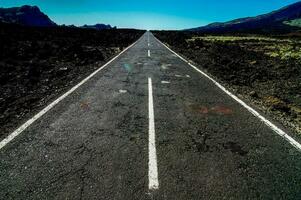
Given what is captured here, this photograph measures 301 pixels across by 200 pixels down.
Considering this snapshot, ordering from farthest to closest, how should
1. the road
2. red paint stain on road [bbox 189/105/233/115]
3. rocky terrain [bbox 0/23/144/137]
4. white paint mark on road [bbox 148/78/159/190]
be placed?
1. red paint stain on road [bbox 189/105/233/115]
2. rocky terrain [bbox 0/23/144/137]
3. white paint mark on road [bbox 148/78/159/190]
4. the road

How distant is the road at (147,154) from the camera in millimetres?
4285

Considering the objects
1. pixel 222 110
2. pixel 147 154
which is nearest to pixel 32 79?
pixel 222 110

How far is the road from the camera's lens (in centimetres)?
429

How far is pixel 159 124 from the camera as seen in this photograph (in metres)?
6.96

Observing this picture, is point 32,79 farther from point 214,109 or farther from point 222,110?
point 222,110

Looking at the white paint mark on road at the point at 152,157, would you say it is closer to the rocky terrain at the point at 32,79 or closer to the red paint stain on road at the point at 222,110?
the red paint stain on road at the point at 222,110

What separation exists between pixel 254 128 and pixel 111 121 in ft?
11.0

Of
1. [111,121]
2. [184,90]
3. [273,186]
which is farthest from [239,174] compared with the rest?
[184,90]

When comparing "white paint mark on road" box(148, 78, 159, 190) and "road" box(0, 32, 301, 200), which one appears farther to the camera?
"white paint mark on road" box(148, 78, 159, 190)

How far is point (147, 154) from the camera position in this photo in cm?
537

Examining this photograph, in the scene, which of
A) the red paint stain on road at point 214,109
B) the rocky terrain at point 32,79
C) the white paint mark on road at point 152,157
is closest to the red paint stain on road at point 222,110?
the red paint stain on road at point 214,109

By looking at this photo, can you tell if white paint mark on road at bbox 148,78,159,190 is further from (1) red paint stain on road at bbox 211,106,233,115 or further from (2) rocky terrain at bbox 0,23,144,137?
(2) rocky terrain at bbox 0,23,144,137

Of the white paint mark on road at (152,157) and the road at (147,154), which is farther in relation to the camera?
the white paint mark on road at (152,157)

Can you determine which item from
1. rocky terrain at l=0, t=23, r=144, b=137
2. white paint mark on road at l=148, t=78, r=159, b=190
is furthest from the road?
rocky terrain at l=0, t=23, r=144, b=137
